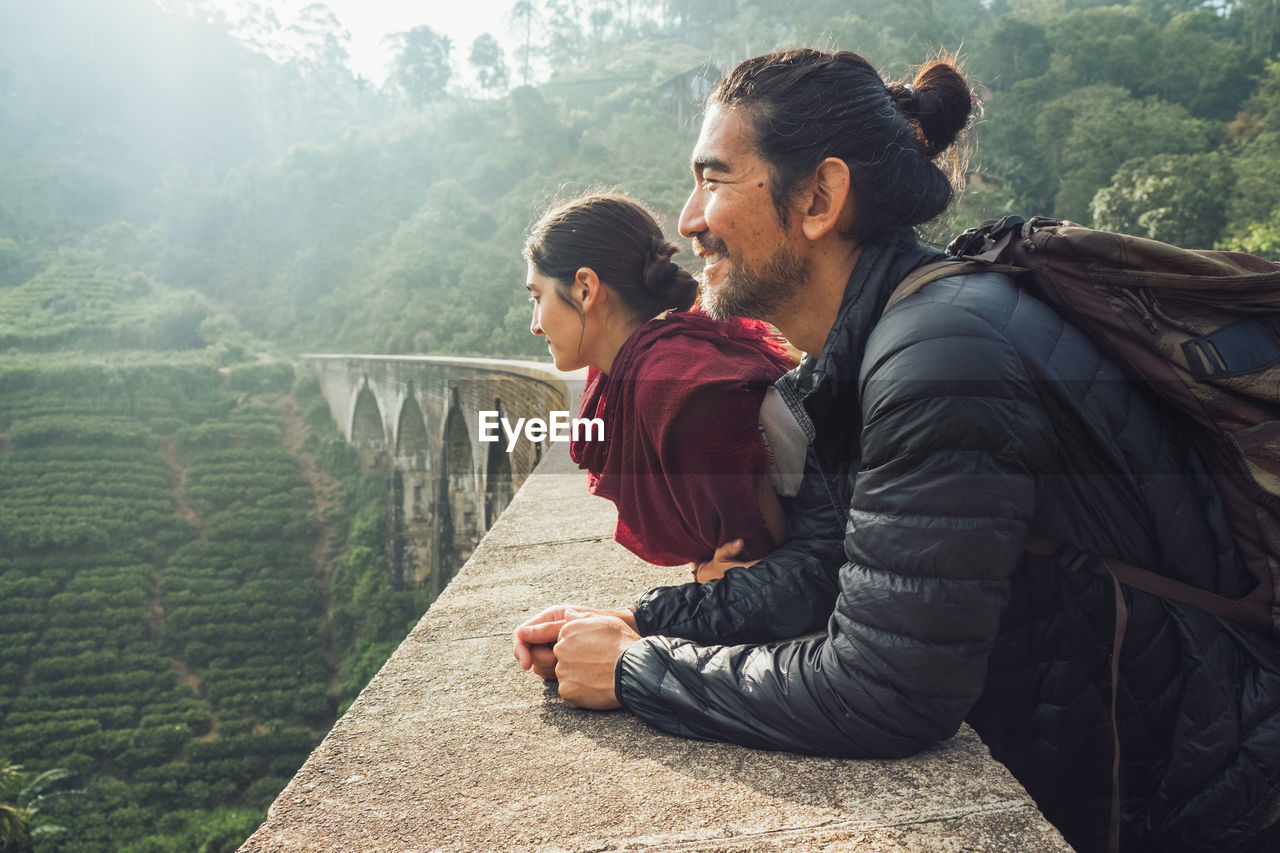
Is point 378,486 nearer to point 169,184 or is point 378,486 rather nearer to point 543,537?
point 543,537

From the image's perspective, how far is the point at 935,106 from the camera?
1431mm

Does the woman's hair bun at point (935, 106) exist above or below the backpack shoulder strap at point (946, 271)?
above

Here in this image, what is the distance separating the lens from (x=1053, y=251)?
3.87 feet

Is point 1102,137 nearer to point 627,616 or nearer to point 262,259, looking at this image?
point 627,616

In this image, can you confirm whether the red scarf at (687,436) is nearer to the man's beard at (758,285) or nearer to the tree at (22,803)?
the man's beard at (758,285)

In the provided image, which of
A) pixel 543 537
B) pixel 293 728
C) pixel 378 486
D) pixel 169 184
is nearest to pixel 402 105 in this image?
pixel 169 184

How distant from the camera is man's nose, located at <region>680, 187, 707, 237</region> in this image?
152cm

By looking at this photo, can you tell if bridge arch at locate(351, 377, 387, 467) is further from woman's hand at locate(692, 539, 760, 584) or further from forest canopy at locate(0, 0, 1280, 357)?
woman's hand at locate(692, 539, 760, 584)

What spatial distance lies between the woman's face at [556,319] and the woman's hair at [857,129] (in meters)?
0.81

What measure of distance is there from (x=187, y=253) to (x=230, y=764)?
43855 mm

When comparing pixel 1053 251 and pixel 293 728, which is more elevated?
pixel 1053 251

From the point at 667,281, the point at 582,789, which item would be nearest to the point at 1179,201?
the point at 667,281

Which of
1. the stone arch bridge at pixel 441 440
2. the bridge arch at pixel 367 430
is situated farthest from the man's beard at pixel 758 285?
the bridge arch at pixel 367 430

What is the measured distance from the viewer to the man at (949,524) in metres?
1.08
